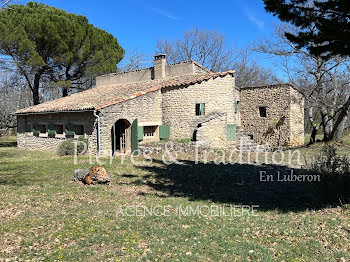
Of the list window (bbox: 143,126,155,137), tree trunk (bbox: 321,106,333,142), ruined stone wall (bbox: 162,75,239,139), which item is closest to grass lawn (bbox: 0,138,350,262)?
window (bbox: 143,126,155,137)

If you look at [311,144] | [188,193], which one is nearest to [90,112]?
[188,193]

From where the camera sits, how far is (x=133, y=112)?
50.8 ft

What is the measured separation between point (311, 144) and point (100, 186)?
1498 cm

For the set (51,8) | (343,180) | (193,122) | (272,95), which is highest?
(51,8)

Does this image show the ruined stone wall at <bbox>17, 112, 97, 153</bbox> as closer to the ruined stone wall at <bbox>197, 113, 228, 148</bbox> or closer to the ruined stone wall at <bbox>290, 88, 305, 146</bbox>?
the ruined stone wall at <bbox>197, 113, 228, 148</bbox>

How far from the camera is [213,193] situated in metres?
8.48

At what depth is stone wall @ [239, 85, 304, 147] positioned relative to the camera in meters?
18.9

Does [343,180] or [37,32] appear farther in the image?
[37,32]

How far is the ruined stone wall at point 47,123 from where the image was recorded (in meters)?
14.7

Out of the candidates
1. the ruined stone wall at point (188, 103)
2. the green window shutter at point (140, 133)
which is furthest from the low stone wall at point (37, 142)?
the ruined stone wall at point (188, 103)

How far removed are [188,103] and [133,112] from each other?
3339 mm

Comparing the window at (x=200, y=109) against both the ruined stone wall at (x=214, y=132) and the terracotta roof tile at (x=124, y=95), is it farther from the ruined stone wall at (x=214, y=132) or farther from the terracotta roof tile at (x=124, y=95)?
the terracotta roof tile at (x=124, y=95)

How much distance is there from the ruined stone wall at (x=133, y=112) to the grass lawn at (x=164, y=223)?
4763mm

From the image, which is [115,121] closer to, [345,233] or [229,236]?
[229,236]
